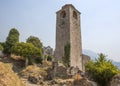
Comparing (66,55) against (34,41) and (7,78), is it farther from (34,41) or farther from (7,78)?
(7,78)

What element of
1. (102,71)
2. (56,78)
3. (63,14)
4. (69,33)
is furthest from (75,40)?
(102,71)

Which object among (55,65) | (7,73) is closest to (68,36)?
(55,65)

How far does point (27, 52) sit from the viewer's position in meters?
39.6

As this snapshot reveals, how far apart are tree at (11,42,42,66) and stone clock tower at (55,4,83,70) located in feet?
12.7

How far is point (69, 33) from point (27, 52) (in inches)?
334

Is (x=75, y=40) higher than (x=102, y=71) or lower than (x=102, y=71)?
higher

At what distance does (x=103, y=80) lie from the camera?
26.6 m

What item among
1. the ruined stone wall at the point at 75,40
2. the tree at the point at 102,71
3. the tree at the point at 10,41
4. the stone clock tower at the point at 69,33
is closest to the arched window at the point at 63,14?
the stone clock tower at the point at 69,33

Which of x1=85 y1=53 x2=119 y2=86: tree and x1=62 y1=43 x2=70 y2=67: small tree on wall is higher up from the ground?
x1=62 y1=43 x2=70 y2=67: small tree on wall

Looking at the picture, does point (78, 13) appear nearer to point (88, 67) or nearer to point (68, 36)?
point (68, 36)

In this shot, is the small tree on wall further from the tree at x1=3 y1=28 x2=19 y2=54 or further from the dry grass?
the dry grass

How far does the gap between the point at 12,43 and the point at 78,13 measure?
1483 centimetres

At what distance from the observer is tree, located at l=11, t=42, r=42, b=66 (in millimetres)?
39406

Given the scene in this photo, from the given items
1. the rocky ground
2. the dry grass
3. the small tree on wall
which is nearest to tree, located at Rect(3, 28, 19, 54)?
the rocky ground
